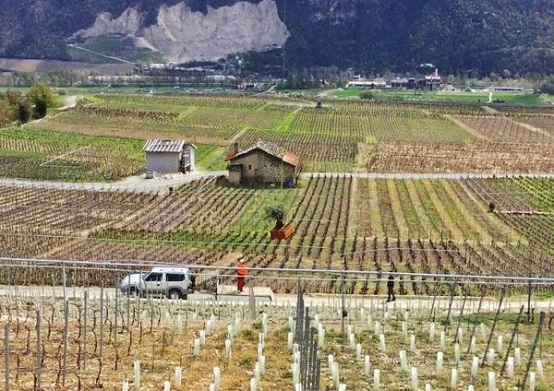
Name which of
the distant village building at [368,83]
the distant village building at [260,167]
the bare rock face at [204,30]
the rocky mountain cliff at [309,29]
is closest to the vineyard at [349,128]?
the distant village building at [260,167]

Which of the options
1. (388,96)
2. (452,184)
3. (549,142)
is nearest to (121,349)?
(452,184)

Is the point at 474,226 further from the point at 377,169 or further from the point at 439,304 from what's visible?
the point at 377,169

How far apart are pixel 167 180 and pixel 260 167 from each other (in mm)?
4533

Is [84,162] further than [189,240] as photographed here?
Yes

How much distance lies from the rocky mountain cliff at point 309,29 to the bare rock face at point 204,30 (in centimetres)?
22

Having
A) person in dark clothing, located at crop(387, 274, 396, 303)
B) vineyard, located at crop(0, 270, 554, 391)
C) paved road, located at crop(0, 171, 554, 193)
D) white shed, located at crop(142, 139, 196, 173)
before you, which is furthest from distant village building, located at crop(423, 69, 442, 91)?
vineyard, located at crop(0, 270, 554, 391)

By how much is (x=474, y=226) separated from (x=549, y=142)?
33079 mm

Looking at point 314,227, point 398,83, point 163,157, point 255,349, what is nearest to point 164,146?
point 163,157

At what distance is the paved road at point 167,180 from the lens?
34225 millimetres

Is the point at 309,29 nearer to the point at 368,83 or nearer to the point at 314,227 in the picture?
the point at 368,83

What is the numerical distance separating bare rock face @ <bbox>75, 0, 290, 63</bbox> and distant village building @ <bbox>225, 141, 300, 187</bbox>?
130971 millimetres

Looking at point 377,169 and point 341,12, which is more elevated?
point 341,12

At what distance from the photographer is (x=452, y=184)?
36.5 meters

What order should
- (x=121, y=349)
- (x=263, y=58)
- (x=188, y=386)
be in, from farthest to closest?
(x=263, y=58) < (x=121, y=349) < (x=188, y=386)
